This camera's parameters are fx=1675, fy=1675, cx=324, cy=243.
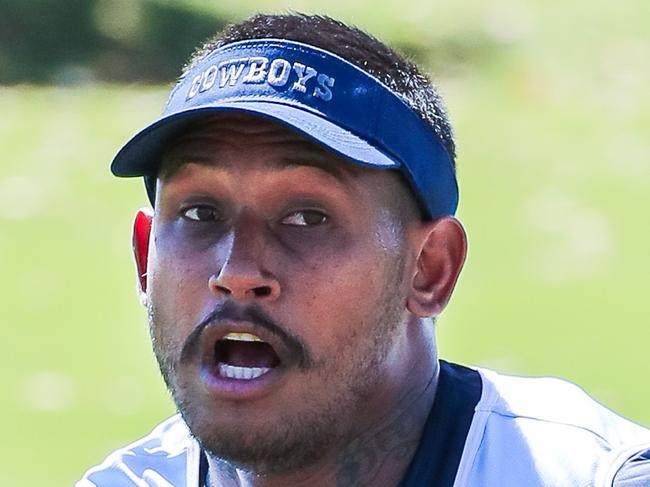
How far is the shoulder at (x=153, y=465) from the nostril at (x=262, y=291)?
48 cm

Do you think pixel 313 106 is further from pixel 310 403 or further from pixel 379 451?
pixel 379 451

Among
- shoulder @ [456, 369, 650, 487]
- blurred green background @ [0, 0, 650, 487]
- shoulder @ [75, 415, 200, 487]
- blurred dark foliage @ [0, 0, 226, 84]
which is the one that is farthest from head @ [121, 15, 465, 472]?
blurred dark foliage @ [0, 0, 226, 84]

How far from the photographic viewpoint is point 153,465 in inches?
115

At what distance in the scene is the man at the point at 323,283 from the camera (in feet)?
8.18

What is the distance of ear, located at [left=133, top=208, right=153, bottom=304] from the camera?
2.91m

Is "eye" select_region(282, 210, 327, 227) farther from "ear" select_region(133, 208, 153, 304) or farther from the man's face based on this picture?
"ear" select_region(133, 208, 153, 304)

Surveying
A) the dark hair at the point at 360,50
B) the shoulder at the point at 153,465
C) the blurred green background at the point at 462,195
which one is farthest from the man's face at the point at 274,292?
the blurred green background at the point at 462,195

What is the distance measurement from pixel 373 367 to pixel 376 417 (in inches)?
4.1

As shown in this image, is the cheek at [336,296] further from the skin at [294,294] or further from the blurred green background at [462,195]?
the blurred green background at [462,195]

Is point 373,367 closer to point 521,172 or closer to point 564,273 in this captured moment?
point 564,273

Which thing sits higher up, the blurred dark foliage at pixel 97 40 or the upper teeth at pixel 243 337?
the blurred dark foliage at pixel 97 40

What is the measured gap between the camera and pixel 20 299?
699cm

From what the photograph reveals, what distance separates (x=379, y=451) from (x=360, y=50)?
642 mm

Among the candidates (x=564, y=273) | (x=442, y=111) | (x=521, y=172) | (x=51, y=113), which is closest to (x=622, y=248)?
(x=564, y=273)
